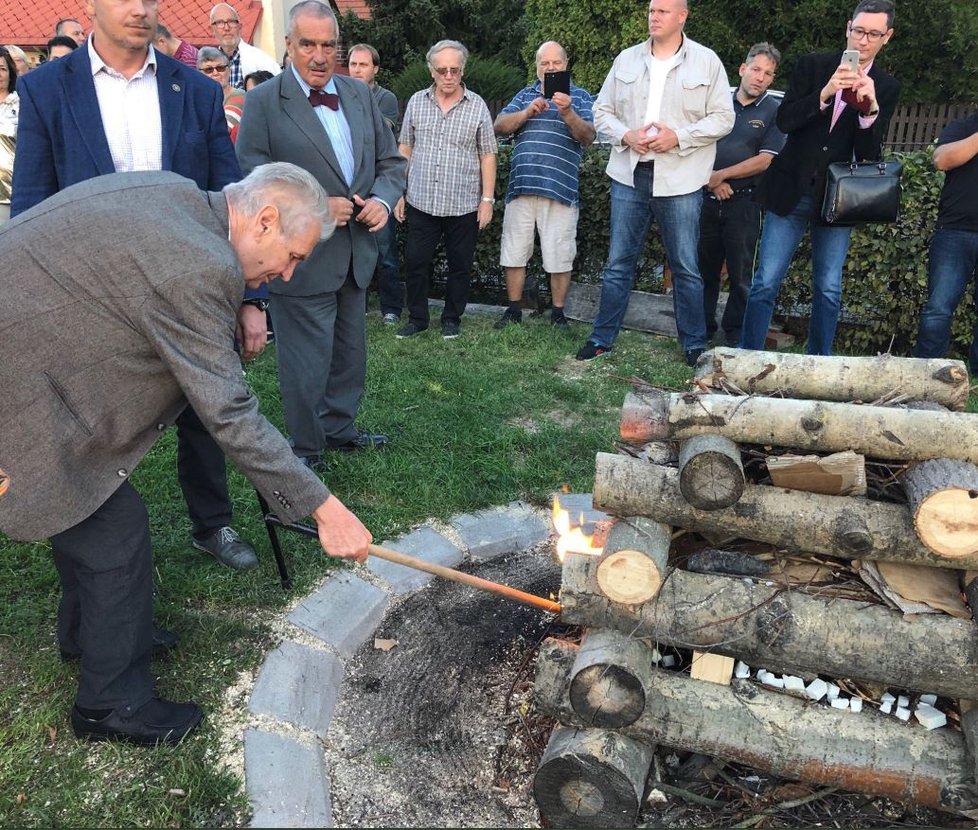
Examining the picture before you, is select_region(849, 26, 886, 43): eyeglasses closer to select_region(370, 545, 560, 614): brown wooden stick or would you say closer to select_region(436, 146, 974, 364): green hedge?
select_region(436, 146, 974, 364): green hedge

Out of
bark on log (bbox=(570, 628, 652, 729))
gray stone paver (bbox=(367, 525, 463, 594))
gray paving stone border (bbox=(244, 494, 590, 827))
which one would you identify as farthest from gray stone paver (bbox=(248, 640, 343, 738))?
bark on log (bbox=(570, 628, 652, 729))

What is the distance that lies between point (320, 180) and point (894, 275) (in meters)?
4.46

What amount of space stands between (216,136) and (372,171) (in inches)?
41.6

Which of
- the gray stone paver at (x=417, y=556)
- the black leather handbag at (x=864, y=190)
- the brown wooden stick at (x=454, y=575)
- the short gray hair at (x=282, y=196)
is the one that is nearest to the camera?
the short gray hair at (x=282, y=196)

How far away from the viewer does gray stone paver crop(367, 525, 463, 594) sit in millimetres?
3529

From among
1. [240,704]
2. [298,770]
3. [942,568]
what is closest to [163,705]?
[240,704]

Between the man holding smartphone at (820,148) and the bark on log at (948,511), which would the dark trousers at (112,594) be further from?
the man holding smartphone at (820,148)

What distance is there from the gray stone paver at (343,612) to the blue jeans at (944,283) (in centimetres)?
445

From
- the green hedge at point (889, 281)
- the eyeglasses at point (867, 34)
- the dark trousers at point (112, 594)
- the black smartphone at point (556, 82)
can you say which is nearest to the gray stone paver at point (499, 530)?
the dark trousers at point (112, 594)

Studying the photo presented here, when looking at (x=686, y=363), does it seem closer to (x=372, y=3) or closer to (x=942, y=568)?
(x=942, y=568)

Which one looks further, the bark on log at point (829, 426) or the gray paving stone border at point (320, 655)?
the bark on log at point (829, 426)

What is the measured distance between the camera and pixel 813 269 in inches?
216

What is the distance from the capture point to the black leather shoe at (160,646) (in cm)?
289

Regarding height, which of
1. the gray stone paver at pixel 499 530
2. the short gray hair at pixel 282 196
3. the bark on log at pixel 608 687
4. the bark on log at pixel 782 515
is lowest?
the gray stone paver at pixel 499 530
